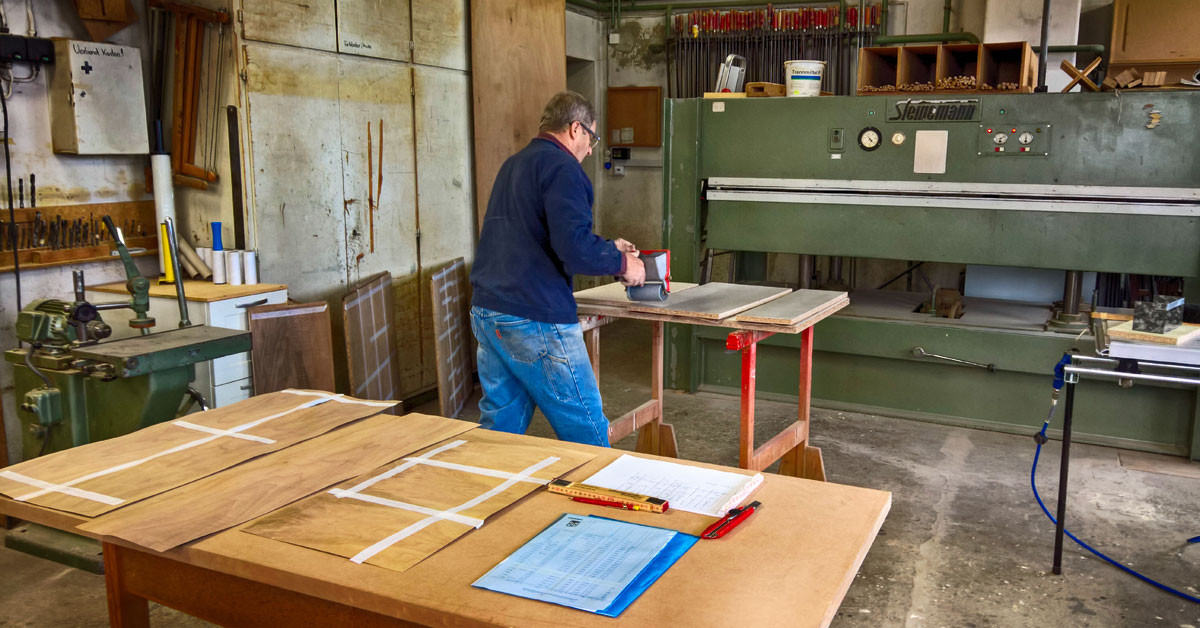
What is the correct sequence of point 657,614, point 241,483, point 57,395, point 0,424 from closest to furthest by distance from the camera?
point 657,614 < point 241,483 < point 57,395 < point 0,424

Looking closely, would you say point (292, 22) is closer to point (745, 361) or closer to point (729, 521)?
point (745, 361)

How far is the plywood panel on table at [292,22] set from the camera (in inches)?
141

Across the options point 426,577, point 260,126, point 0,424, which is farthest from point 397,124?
point 426,577

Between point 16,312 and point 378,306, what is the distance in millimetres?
1439

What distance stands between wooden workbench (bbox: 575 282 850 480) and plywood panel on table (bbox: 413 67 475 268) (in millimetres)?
1389

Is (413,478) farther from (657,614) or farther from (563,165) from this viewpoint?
(563,165)

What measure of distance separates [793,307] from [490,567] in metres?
2.05

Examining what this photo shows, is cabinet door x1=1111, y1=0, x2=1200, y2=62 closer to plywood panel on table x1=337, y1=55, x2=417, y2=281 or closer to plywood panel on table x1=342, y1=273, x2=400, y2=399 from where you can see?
plywood panel on table x1=337, y1=55, x2=417, y2=281

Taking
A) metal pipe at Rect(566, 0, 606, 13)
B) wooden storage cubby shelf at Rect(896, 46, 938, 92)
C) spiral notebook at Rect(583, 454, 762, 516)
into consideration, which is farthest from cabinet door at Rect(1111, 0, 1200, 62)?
spiral notebook at Rect(583, 454, 762, 516)

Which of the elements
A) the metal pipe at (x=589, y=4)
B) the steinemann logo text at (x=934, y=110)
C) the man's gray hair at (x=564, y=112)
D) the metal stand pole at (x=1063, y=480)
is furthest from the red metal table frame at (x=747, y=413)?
the metal pipe at (x=589, y=4)

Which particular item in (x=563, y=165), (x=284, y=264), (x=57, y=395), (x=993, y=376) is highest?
(x=563, y=165)

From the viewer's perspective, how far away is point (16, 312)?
327cm

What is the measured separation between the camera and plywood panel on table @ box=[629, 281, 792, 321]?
9.75 feet

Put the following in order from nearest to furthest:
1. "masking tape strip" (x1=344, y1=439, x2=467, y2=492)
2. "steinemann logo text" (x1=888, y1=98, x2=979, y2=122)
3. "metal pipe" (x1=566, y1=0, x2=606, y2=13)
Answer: "masking tape strip" (x1=344, y1=439, x2=467, y2=492) < "steinemann logo text" (x1=888, y1=98, x2=979, y2=122) < "metal pipe" (x1=566, y1=0, x2=606, y2=13)
